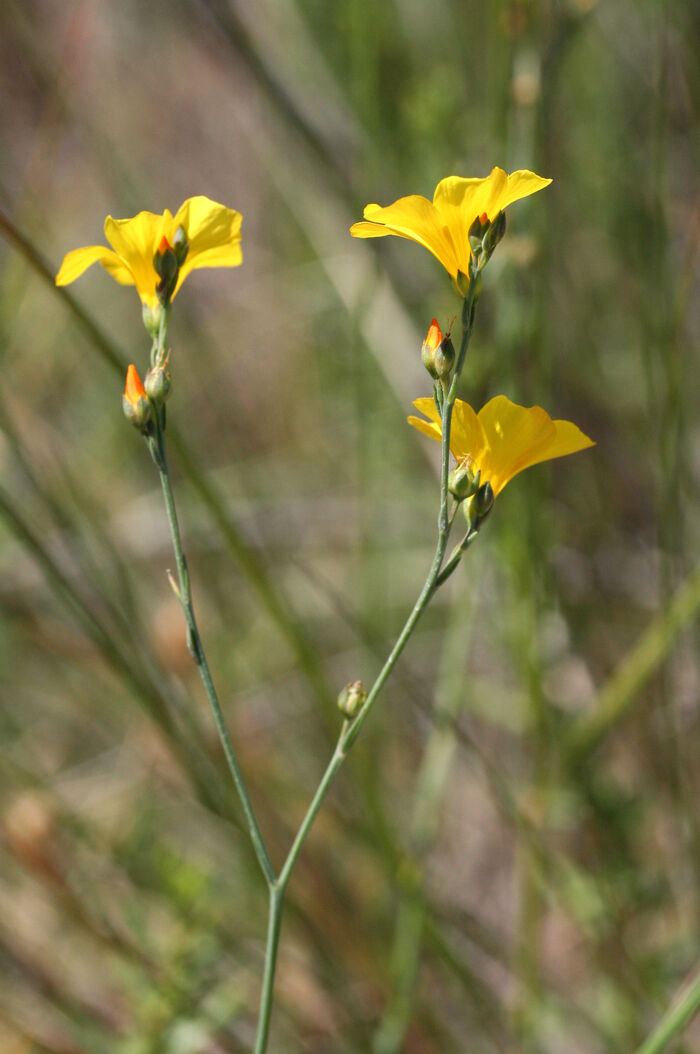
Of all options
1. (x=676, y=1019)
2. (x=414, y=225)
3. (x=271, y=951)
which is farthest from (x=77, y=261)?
(x=676, y=1019)

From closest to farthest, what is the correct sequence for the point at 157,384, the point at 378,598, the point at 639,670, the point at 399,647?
the point at 399,647, the point at 157,384, the point at 639,670, the point at 378,598

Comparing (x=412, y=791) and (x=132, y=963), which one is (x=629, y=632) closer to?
(x=412, y=791)

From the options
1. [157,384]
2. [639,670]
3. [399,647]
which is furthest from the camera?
[639,670]

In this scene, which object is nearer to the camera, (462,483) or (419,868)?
(462,483)

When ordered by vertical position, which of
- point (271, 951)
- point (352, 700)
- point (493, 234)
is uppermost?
point (493, 234)

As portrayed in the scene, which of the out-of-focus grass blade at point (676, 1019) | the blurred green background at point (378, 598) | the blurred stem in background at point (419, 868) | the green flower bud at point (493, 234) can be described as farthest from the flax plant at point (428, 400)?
the blurred stem in background at point (419, 868)

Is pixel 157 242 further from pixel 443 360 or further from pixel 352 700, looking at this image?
pixel 352 700

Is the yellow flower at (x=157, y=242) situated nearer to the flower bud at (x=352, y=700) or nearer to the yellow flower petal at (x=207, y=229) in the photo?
the yellow flower petal at (x=207, y=229)
